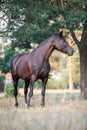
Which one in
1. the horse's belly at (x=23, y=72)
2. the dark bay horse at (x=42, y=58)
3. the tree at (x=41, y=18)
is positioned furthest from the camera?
the tree at (x=41, y=18)

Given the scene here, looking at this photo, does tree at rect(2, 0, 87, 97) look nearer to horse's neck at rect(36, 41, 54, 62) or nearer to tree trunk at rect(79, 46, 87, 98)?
tree trunk at rect(79, 46, 87, 98)

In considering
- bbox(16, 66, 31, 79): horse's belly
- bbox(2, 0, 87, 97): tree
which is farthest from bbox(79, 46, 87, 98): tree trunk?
bbox(16, 66, 31, 79): horse's belly

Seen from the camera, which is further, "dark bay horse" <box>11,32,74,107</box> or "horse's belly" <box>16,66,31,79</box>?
"horse's belly" <box>16,66,31,79</box>

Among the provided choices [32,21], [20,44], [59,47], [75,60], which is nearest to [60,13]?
[32,21]

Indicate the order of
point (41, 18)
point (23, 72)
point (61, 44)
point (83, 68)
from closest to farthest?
point (61, 44)
point (23, 72)
point (41, 18)
point (83, 68)

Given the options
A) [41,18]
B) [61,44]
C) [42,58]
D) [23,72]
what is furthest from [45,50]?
[41,18]

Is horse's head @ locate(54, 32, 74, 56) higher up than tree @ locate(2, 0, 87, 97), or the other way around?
tree @ locate(2, 0, 87, 97)

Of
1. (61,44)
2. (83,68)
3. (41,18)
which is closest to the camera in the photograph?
(61,44)

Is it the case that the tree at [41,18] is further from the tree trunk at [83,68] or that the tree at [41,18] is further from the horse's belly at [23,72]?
the horse's belly at [23,72]

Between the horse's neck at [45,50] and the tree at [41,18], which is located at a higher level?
the tree at [41,18]

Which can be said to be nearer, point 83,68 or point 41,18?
point 41,18

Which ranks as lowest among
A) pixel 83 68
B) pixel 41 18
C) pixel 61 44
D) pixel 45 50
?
pixel 83 68

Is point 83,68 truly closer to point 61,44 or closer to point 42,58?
point 61,44

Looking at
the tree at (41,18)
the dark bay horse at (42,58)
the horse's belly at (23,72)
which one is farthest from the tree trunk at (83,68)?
the dark bay horse at (42,58)
